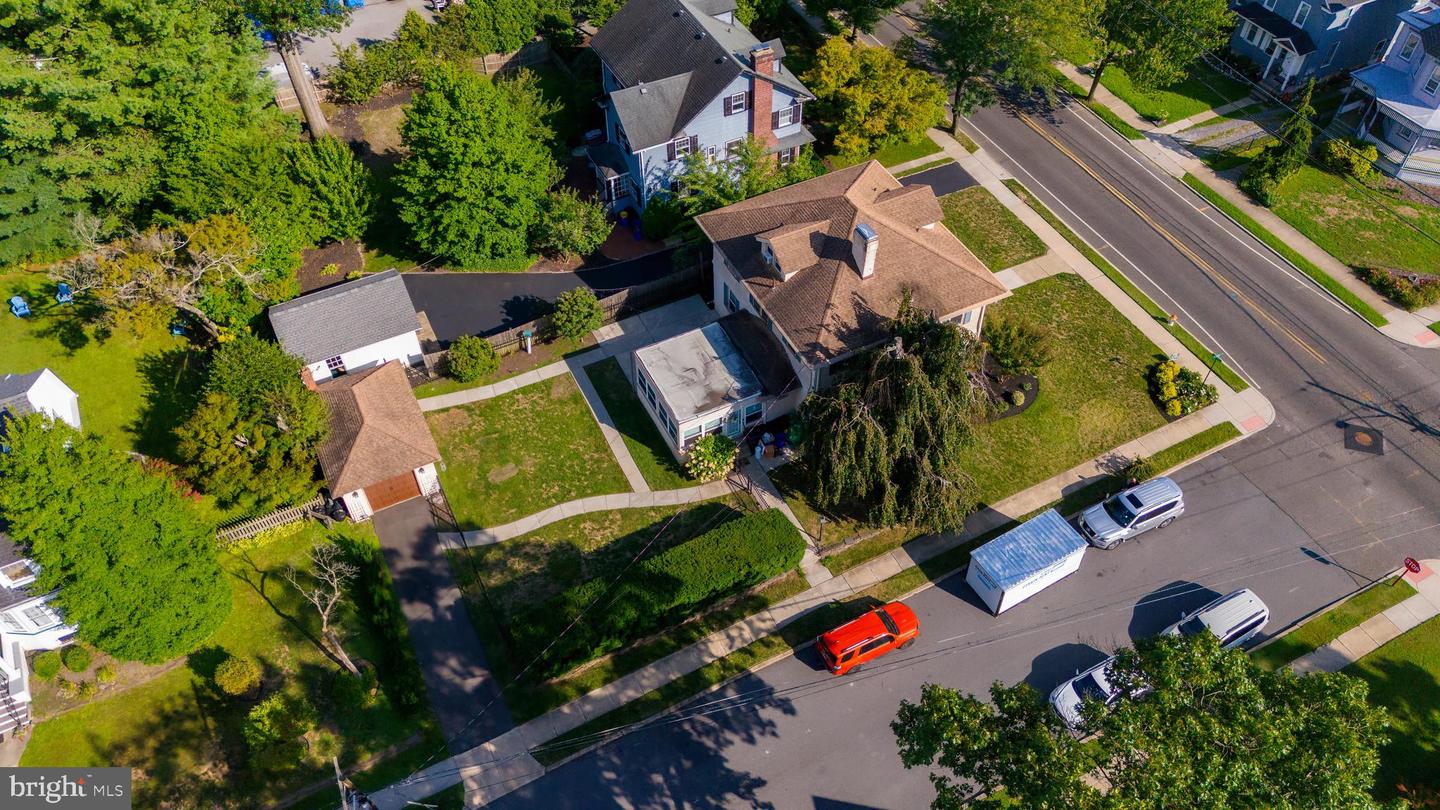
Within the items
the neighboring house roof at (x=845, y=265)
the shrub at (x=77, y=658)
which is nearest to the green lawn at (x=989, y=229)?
the neighboring house roof at (x=845, y=265)

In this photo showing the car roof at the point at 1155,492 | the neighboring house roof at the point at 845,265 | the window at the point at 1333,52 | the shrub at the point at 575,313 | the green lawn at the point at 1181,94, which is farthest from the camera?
the green lawn at the point at 1181,94

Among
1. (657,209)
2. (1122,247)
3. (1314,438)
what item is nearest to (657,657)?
(657,209)

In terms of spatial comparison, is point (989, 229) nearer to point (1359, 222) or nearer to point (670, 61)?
point (670, 61)

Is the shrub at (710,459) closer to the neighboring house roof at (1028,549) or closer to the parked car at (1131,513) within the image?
the neighboring house roof at (1028,549)

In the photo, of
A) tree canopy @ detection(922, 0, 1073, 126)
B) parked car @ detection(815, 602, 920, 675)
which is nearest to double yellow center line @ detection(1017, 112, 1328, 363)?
tree canopy @ detection(922, 0, 1073, 126)

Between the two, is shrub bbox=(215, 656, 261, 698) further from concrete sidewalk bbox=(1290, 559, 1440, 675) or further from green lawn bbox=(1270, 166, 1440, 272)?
green lawn bbox=(1270, 166, 1440, 272)

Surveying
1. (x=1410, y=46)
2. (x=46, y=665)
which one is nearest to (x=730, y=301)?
(x=46, y=665)

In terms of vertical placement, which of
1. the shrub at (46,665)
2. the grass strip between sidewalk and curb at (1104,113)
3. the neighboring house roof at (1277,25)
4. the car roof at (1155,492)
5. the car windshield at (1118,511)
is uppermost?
the neighboring house roof at (1277,25)
